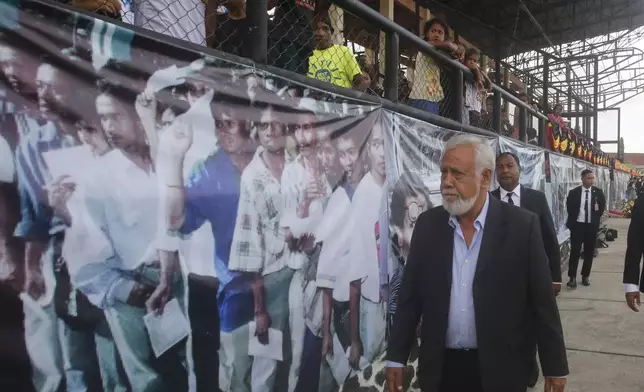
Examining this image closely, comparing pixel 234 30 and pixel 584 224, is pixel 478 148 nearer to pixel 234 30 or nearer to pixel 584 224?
pixel 234 30

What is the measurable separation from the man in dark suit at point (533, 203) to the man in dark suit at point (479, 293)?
70.6 inches

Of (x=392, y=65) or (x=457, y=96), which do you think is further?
(x=457, y=96)

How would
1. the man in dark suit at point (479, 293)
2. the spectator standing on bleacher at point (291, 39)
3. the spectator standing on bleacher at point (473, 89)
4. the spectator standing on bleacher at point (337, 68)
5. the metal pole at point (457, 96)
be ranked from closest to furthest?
the man in dark suit at point (479, 293) < the spectator standing on bleacher at point (291, 39) < the spectator standing on bleacher at point (337, 68) < the metal pole at point (457, 96) < the spectator standing on bleacher at point (473, 89)

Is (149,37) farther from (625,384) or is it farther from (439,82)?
(625,384)

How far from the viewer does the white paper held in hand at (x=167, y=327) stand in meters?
1.79

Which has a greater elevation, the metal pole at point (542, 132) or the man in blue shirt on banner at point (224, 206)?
the metal pole at point (542, 132)

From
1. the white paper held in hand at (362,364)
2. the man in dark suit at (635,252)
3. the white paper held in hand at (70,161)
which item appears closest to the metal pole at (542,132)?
the man in dark suit at (635,252)

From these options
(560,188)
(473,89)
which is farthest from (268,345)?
(560,188)

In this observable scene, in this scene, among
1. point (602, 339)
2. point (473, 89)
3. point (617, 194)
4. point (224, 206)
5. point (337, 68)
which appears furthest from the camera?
point (617, 194)

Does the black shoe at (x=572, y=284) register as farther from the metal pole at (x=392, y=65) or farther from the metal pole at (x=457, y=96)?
the metal pole at (x=392, y=65)

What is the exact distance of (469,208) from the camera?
2225 millimetres

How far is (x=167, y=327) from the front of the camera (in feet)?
6.05

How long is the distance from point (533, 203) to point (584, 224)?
16.5ft

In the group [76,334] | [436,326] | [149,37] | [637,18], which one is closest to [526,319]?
[436,326]
